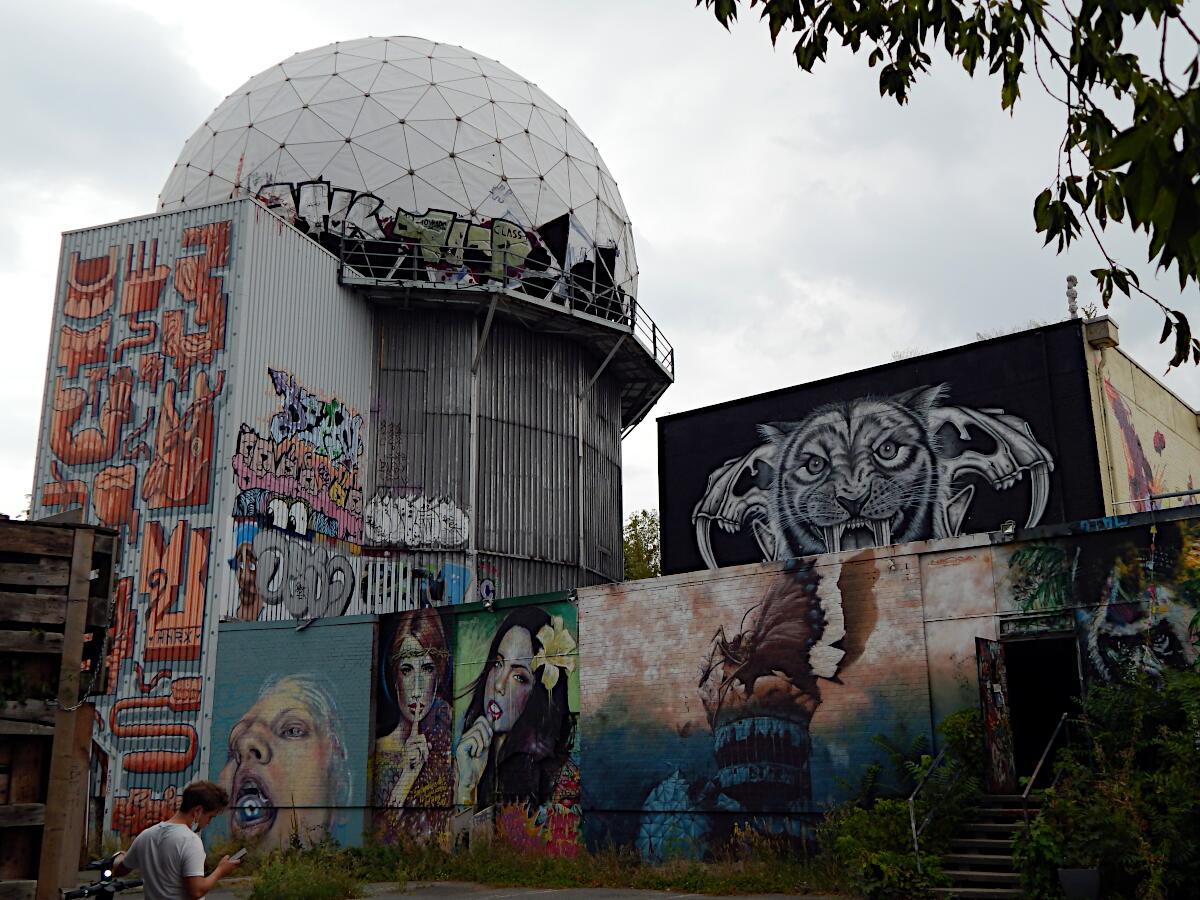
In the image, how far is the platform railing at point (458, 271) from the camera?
2872cm

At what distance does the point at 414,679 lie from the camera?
856 inches

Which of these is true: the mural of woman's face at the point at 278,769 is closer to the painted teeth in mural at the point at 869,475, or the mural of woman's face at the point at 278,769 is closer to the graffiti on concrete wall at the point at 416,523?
the graffiti on concrete wall at the point at 416,523

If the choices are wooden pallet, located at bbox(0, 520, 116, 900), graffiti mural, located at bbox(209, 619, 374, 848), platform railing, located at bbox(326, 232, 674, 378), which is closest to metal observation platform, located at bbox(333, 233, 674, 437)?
platform railing, located at bbox(326, 232, 674, 378)

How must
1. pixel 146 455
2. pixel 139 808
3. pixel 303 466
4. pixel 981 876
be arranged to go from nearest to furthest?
1. pixel 981 876
2. pixel 139 808
3. pixel 146 455
4. pixel 303 466

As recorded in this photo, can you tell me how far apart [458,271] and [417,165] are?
331 cm

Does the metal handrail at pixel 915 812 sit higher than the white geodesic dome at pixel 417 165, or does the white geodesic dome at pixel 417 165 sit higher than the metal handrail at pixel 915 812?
the white geodesic dome at pixel 417 165

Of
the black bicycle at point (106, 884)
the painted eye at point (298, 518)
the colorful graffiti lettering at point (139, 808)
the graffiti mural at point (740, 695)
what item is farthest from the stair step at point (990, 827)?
the painted eye at point (298, 518)

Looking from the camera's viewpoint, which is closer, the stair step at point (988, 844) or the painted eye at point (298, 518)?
the stair step at point (988, 844)

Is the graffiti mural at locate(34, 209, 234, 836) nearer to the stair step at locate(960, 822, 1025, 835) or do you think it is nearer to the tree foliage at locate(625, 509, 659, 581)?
the stair step at locate(960, 822, 1025, 835)

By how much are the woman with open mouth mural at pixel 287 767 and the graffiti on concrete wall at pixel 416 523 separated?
5.86m

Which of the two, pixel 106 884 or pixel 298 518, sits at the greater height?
pixel 298 518

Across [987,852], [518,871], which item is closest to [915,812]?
[987,852]

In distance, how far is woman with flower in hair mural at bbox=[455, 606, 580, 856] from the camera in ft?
64.2

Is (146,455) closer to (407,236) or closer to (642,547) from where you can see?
(407,236)
